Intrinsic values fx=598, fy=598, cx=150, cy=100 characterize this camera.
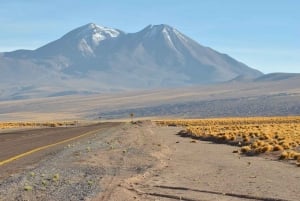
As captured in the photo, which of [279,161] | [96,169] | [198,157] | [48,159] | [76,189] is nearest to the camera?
[76,189]

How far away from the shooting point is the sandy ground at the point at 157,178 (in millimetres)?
13820

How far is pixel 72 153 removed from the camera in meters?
24.7

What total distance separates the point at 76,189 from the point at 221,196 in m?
3.45

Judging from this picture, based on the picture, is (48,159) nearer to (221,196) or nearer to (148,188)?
(148,188)

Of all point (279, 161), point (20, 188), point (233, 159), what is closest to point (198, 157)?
point (233, 159)

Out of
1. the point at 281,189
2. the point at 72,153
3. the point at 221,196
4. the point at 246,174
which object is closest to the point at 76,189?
the point at 221,196

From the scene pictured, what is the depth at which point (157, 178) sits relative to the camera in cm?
1728

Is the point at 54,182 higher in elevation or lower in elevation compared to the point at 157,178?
higher

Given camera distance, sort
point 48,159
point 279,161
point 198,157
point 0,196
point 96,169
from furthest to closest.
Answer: point 198,157, point 279,161, point 48,159, point 96,169, point 0,196

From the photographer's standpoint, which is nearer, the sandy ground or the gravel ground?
the gravel ground

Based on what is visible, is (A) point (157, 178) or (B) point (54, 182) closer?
(B) point (54, 182)

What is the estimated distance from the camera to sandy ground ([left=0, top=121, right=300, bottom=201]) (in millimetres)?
13820

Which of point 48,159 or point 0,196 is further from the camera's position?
point 48,159

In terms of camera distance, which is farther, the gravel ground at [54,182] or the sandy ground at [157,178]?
the sandy ground at [157,178]
